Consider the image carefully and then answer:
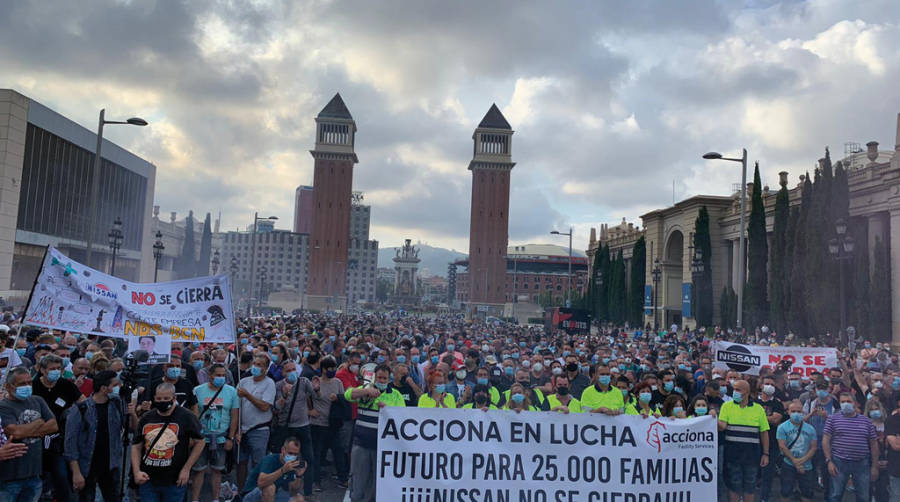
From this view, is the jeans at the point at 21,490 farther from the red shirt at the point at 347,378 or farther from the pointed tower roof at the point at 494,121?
the pointed tower roof at the point at 494,121

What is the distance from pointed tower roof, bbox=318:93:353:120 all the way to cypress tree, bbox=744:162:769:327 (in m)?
80.8

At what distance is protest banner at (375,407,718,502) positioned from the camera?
6.70 metres

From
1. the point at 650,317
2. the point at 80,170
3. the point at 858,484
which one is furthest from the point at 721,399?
the point at 80,170

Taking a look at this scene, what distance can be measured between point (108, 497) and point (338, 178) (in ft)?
339

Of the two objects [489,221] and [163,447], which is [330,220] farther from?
[163,447]

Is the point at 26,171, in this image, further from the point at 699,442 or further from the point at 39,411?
the point at 699,442

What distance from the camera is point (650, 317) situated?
57.2 m

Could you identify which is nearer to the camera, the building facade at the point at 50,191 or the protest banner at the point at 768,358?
the protest banner at the point at 768,358

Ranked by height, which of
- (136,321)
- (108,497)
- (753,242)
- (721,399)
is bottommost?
(108,497)

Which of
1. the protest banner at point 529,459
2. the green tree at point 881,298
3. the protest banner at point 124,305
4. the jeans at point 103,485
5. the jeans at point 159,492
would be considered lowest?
the jeans at point 103,485

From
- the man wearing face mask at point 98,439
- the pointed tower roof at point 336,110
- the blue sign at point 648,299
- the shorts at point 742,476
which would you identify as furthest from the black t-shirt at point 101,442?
the pointed tower roof at point 336,110

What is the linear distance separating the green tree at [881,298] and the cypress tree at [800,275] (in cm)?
361

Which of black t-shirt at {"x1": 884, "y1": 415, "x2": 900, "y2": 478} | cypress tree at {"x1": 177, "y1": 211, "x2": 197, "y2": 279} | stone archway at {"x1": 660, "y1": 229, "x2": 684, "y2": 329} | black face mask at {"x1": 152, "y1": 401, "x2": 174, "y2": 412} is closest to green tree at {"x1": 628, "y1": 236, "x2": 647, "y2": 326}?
stone archway at {"x1": 660, "y1": 229, "x2": 684, "y2": 329}

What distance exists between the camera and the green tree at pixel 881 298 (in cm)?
3080
